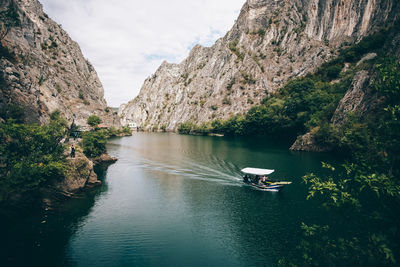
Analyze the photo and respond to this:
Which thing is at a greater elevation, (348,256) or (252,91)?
(252,91)

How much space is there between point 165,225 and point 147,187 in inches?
507

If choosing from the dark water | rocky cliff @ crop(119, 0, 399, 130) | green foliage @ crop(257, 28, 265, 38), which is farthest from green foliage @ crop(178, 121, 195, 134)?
the dark water

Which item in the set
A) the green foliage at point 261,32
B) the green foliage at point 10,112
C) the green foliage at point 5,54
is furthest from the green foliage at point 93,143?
the green foliage at point 261,32

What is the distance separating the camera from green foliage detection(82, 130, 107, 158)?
47312mm

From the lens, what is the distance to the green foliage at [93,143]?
47.3 m

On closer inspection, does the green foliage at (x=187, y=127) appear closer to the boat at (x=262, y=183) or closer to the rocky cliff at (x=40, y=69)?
the rocky cliff at (x=40, y=69)

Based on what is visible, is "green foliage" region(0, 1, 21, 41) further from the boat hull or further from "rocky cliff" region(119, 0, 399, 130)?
"rocky cliff" region(119, 0, 399, 130)

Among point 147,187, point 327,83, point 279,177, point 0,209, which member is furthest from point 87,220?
point 327,83

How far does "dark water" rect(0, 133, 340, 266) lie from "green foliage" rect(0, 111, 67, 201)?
325 cm

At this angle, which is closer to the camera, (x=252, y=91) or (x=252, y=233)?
(x=252, y=233)

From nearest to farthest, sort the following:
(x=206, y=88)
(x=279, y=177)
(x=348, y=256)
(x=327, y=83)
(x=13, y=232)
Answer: (x=348, y=256) < (x=13, y=232) < (x=279, y=177) < (x=327, y=83) < (x=206, y=88)

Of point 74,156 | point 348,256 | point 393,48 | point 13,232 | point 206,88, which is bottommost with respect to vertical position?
point 13,232

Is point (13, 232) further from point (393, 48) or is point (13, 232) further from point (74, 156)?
point (393, 48)

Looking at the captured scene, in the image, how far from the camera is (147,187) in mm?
34062
